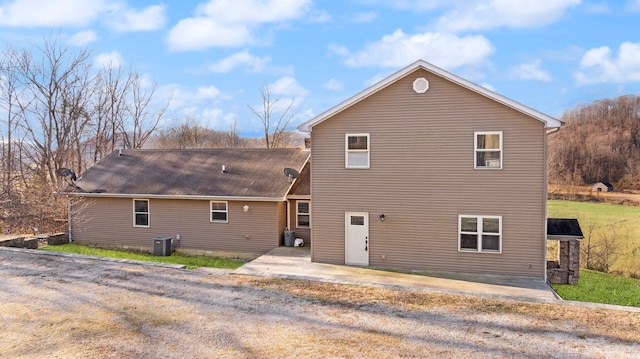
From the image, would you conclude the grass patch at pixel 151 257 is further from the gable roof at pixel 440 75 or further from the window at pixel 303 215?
the gable roof at pixel 440 75

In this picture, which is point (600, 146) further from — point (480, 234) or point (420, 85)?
point (420, 85)

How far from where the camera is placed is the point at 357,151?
13.2 m

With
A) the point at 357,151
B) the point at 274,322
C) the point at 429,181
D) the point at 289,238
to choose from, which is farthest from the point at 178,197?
the point at 274,322

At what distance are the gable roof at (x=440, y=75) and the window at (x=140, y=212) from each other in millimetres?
8157

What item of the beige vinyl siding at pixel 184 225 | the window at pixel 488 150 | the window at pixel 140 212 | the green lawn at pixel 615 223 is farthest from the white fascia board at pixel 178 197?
the green lawn at pixel 615 223

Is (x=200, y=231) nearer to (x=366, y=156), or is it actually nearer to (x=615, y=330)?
(x=366, y=156)

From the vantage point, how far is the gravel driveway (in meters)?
6.57

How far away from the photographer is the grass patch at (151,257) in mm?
14953

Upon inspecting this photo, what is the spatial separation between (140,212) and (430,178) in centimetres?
1181

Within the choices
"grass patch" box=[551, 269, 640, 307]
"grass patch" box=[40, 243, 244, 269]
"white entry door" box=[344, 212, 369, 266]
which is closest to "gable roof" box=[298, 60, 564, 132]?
"white entry door" box=[344, 212, 369, 266]

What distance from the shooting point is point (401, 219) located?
12914mm

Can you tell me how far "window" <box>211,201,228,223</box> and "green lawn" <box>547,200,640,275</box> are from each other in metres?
17.0

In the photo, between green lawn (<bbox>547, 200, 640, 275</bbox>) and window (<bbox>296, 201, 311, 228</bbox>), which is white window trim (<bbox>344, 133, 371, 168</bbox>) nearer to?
window (<bbox>296, 201, 311, 228</bbox>)

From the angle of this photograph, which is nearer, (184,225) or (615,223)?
(184,225)
